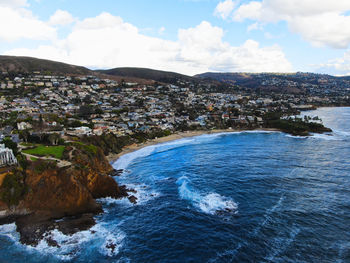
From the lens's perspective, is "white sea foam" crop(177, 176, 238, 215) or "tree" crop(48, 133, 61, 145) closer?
"white sea foam" crop(177, 176, 238, 215)

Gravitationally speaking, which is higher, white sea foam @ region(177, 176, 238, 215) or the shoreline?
white sea foam @ region(177, 176, 238, 215)

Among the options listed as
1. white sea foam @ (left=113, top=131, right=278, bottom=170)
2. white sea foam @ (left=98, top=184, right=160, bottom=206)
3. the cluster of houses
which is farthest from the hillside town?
white sea foam @ (left=98, top=184, right=160, bottom=206)

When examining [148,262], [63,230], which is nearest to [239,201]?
[148,262]

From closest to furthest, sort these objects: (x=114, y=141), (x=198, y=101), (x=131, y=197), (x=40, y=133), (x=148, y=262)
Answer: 1. (x=148, y=262)
2. (x=131, y=197)
3. (x=40, y=133)
4. (x=114, y=141)
5. (x=198, y=101)

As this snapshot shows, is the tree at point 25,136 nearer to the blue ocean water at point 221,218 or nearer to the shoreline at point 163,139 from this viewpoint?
the shoreline at point 163,139

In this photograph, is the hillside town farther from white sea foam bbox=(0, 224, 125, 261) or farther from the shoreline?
white sea foam bbox=(0, 224, 125, 261)

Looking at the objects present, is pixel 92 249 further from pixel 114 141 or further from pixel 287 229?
pixel 114 141
